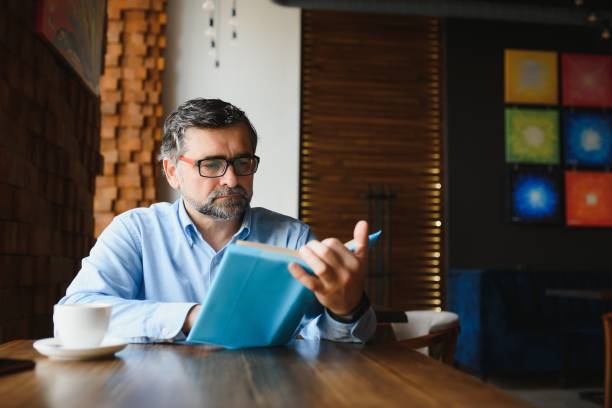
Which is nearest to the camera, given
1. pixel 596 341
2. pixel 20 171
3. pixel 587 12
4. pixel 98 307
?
pixel 98 307

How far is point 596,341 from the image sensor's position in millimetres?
4777

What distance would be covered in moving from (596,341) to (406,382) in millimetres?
4657

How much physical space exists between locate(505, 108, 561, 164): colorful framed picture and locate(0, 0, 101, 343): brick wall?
177 inches

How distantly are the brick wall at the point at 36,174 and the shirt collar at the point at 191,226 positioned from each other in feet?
1.74

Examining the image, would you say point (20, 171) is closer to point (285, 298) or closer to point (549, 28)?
point (285, 298)

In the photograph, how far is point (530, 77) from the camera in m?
5.97

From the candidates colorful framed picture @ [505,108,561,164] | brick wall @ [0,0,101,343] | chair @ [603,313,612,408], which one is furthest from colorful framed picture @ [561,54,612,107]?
brick wall @ [0,0,101,343]

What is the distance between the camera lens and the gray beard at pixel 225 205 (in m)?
1.55

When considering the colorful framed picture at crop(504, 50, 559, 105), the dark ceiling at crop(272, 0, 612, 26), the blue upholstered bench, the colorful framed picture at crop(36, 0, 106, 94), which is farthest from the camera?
the colorful framed picture at crop(504, 50, 559, 105)

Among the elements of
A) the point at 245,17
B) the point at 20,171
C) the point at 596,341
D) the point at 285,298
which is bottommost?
the point at 596,341

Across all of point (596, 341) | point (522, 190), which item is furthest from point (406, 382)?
point (522, 190)

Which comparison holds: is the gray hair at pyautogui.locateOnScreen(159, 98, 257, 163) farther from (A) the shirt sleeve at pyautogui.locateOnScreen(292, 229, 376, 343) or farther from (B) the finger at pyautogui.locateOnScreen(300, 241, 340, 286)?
(B) the finger at pyautogui.locateOnScreen(300, 241, 340, 286)

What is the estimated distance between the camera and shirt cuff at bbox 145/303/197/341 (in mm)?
1146

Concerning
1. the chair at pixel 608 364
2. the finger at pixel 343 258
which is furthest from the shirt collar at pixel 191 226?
the chair at pixel 608 364
